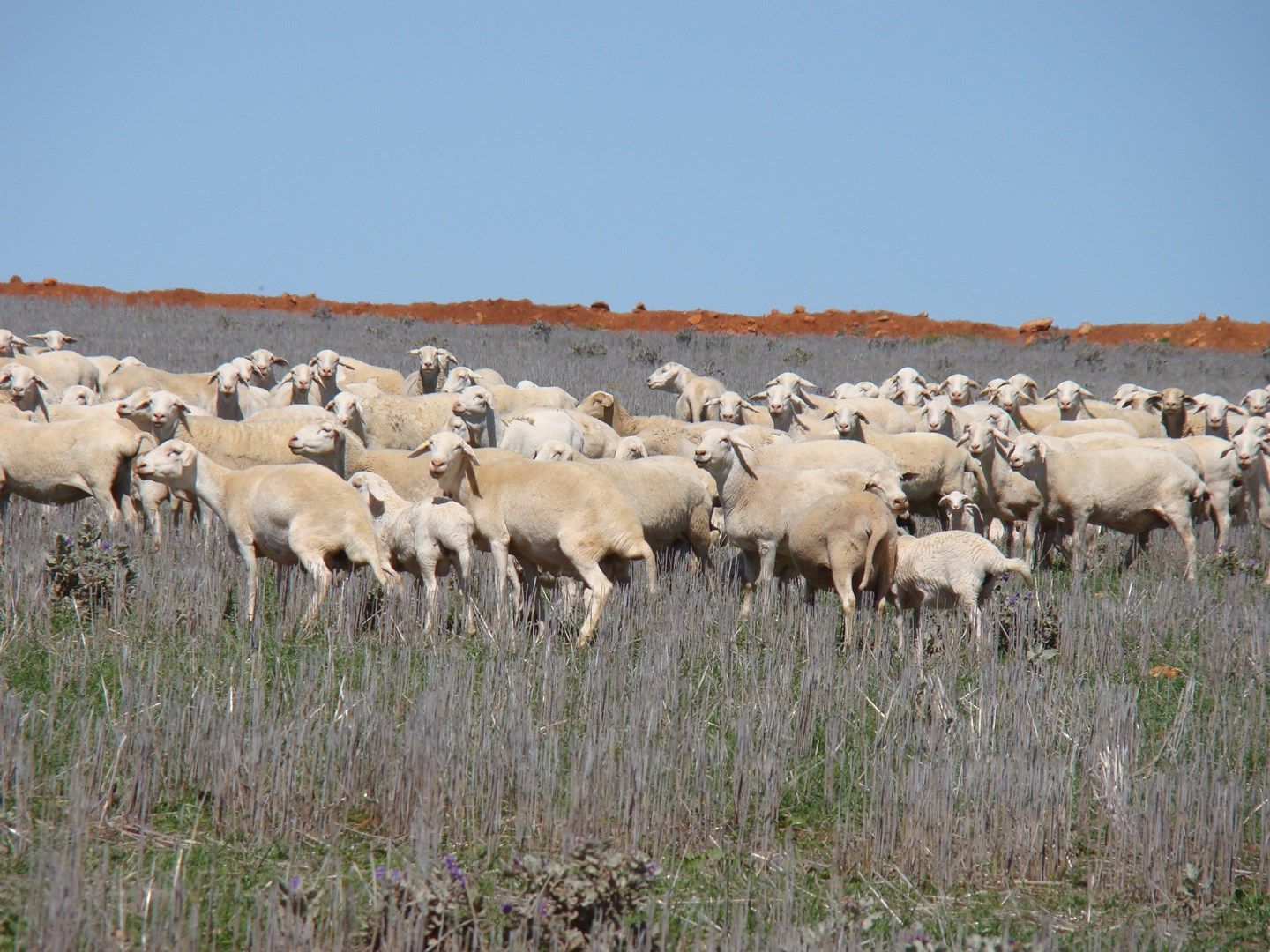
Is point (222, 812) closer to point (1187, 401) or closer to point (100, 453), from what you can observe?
point (100, 453)

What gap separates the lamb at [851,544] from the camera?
336 inches

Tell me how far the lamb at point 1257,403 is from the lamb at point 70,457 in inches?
647

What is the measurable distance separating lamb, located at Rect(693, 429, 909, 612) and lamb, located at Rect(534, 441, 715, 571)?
0.29 meters

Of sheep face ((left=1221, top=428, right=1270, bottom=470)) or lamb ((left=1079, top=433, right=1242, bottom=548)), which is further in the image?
lamb ((left=1079, top=433, right=1242, bottom=548))

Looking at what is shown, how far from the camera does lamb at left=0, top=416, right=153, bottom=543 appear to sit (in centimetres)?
1120

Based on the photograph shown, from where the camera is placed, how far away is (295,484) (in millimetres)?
8781

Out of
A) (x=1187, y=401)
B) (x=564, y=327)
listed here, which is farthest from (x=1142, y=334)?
(x=1187, y=401)

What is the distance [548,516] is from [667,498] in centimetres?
175

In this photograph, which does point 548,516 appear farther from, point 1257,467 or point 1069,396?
point 1069,396

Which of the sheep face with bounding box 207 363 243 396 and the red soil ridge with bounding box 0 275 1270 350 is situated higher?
the red soil ridge with bounding box 0 275 1270 350

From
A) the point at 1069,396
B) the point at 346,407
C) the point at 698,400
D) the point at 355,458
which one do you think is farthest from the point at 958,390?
the point at 355,458

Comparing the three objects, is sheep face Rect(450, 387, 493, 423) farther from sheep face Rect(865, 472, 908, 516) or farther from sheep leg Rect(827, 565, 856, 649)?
sheep leg Rect(827, 565, 856, 649)

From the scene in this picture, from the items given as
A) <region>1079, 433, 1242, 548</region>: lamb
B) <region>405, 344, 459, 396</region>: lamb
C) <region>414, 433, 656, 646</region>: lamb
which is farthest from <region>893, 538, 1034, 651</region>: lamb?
<region>405, 344, 459, 396</region>: lamb

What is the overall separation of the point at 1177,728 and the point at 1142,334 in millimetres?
50216
